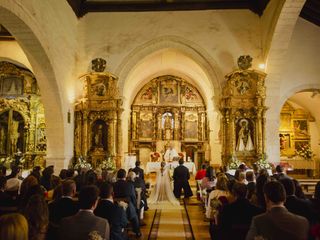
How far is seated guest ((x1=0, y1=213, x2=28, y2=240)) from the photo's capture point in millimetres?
2076

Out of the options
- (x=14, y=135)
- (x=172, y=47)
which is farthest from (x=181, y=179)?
(x=14, y=135)

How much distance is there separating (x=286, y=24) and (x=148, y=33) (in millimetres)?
5430

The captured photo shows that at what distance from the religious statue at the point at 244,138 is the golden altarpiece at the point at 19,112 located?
937 centimetres

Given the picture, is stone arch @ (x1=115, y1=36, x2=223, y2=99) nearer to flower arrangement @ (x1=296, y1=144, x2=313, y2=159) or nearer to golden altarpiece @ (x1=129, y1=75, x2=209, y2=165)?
golden altarpiece @ (x1=129, y1=75, x2=209, y2=165)

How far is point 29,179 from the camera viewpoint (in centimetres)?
514

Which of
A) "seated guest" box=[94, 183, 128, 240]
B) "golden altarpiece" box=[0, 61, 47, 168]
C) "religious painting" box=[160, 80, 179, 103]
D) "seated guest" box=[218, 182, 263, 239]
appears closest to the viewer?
"seated guest" box=[218, 182, 263, 239]

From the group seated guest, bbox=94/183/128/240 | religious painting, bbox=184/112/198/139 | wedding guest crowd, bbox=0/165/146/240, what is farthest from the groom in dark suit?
religious painting, bbox=184/112/198/139

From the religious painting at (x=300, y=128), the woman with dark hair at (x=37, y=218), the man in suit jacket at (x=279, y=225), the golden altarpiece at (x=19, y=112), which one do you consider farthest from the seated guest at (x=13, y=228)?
the religious painting at (x=300, y=128)

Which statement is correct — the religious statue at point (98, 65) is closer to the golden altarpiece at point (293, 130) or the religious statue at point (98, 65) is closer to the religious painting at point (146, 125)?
the religious painting at point (146, 125)

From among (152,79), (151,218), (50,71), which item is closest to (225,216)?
(151,218)

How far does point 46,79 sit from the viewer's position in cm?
1191

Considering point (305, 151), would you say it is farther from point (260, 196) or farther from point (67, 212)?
point (67, 212)

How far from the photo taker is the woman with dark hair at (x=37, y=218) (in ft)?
9.54

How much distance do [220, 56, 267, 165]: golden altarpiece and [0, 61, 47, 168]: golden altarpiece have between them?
8920 millimetres
